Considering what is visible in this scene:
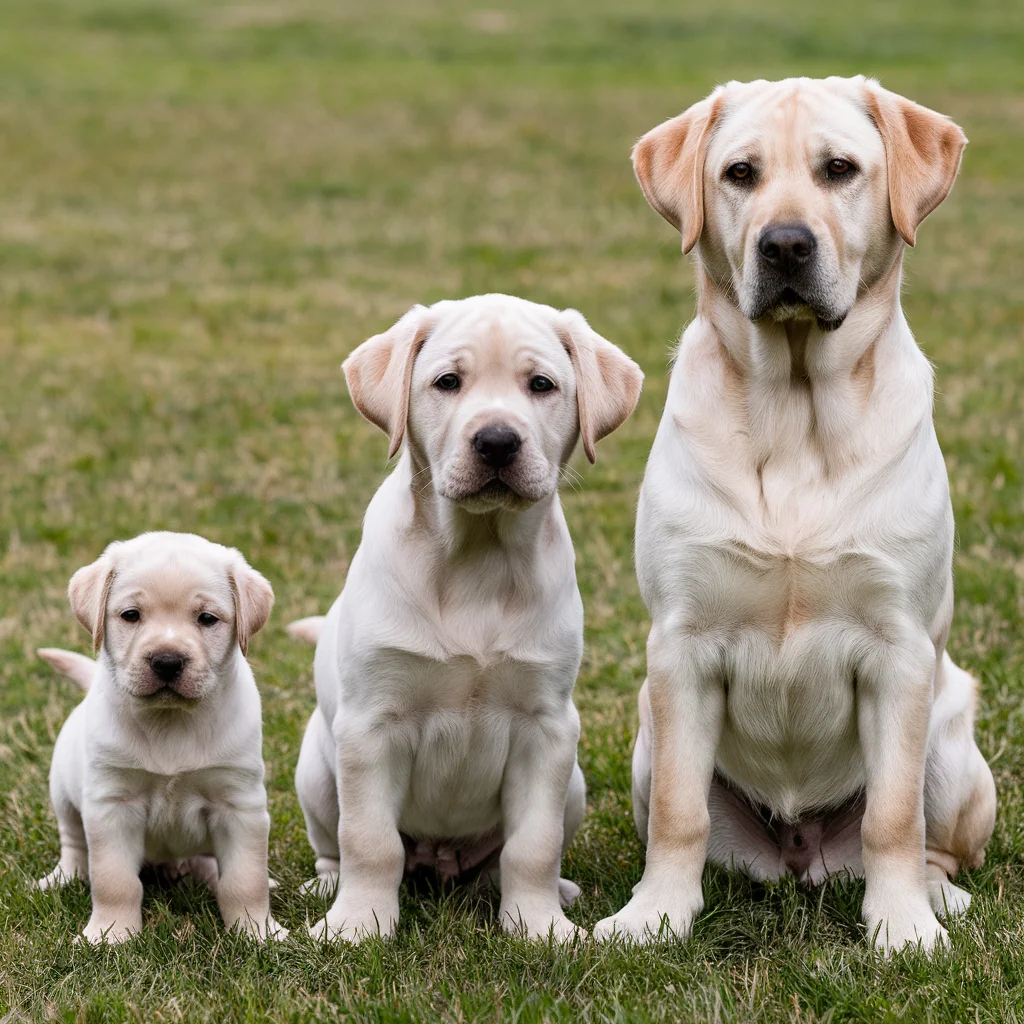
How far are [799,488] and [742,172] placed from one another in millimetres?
803

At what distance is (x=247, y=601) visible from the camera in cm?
440

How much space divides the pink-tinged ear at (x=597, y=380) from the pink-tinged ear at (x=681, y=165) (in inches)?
15.1

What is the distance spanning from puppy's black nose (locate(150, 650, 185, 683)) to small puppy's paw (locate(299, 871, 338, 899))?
828mm

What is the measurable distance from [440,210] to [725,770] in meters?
12.2

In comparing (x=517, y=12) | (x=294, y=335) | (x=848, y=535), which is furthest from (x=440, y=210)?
(x=517, y=12)

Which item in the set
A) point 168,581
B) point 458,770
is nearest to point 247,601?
point 168,581

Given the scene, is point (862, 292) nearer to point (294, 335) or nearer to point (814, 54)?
point (294, 335)

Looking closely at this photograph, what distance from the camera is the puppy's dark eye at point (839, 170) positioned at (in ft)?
12.7

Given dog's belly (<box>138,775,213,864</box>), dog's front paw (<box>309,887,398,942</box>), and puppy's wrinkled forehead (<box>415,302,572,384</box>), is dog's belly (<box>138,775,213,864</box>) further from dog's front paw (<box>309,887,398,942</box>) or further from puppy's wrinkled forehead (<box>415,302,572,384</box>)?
puppy's wrinkled forehead (<box>415,302,572,384</box>)

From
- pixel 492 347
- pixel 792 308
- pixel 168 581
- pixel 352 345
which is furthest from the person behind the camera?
pixel 352 345

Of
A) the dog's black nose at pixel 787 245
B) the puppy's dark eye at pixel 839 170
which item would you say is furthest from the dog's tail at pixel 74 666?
the puppy's dark eye at pixel 839 170

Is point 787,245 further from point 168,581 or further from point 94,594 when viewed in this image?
point 94,594

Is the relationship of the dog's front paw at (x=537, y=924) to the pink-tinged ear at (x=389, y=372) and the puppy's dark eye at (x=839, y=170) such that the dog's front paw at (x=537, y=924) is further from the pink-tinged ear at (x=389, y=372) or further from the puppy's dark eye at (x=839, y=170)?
the puppy's dark eye at (x=839, y=170)

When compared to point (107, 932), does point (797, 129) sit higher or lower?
higher
